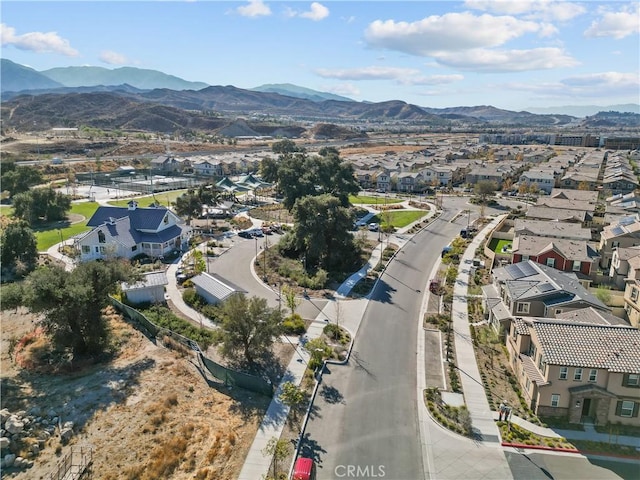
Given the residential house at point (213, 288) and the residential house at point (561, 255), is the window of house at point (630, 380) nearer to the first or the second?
the residential house at point (561, 255)

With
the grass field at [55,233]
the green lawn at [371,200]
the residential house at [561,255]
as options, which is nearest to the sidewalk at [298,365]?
the residential house at [561,255]

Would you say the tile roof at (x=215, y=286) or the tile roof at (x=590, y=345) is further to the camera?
the tile roof at (x=215, y=286)

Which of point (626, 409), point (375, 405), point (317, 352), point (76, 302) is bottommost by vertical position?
point (375, 405)

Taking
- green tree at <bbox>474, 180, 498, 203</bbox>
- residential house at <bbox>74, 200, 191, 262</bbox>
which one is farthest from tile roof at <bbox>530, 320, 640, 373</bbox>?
green tree at <bbox>474, 180, 498, 203</bbox>

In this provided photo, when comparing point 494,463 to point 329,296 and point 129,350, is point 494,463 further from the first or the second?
point 129,350

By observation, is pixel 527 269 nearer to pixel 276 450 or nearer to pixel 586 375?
pixel 586 375

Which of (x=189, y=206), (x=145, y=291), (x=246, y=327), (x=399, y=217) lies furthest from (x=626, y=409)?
(x=189, y=206)

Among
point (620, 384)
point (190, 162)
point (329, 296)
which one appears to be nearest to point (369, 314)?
point (329, 296)
